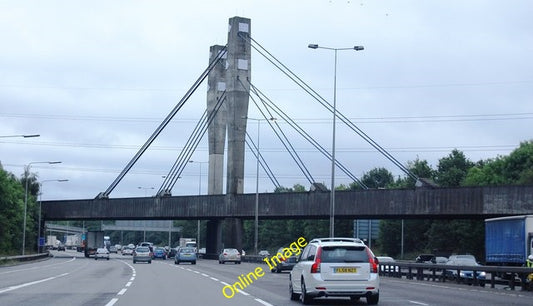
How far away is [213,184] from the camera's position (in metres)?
86.7

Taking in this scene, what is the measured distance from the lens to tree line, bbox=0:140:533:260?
305 feet

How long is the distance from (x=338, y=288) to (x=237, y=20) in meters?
58.7

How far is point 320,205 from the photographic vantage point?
72938 mm

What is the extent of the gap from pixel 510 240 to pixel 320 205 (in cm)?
3364

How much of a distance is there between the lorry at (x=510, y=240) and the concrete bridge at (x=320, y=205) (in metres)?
13.8

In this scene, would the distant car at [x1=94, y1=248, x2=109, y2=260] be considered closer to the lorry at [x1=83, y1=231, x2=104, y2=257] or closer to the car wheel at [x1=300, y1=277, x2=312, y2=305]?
the lorry at [x1=83, y1=231, x2=104, y2=257]

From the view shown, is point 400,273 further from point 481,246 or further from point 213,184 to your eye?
point 481,246

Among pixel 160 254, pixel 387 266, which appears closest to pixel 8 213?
pixel 160 254

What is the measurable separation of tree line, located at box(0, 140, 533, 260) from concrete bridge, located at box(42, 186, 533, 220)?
22.7 feet

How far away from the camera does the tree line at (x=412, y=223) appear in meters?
93.0

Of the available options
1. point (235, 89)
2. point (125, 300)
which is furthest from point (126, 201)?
point (125, 300)

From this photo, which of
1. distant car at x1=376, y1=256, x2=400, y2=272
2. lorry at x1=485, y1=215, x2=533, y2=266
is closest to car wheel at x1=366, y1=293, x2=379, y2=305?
lorry at x1=485, y1=215, x2=533, y2=266

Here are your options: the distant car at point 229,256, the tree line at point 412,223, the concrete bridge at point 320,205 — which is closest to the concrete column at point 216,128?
the concrete bridge at point 320,205

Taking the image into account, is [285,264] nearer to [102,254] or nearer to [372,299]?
[372,299]
